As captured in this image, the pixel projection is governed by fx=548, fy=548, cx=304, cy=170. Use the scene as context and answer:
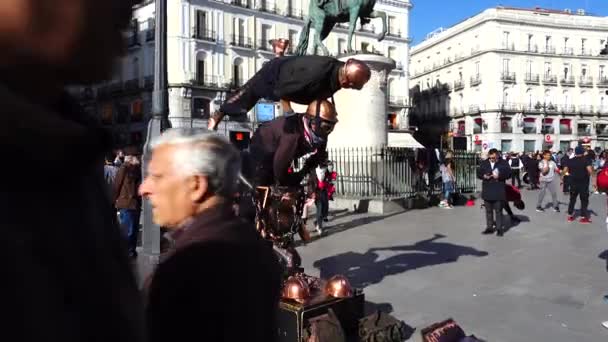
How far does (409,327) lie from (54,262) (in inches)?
182

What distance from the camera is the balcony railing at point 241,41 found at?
46156mm

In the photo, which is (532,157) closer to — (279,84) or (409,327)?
(409,327)

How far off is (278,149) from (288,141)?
0.32ft

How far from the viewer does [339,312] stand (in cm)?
442

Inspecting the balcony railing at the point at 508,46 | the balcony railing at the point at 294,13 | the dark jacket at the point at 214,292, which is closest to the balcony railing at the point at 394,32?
the balcony railing at the point at 294,13

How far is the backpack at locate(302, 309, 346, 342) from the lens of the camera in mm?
3940

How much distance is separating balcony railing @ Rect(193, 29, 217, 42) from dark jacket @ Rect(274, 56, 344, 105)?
138 ft

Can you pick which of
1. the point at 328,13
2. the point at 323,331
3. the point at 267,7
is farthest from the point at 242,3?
the point at 323,331

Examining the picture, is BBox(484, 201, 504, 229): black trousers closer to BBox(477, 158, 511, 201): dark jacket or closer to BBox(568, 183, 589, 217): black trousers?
BBox(477, 158, 511, 201): dark jacket

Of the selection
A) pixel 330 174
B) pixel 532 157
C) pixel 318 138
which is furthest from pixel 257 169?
pixel 532 157

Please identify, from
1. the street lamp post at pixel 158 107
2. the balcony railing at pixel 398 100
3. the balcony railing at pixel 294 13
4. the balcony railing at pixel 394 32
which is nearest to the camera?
the street lamp post at pixel 158 107

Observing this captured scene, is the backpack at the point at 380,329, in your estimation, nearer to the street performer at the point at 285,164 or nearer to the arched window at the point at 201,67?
the street performer at the point at 285,164

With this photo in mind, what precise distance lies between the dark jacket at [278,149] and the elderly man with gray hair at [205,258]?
6.37 feet

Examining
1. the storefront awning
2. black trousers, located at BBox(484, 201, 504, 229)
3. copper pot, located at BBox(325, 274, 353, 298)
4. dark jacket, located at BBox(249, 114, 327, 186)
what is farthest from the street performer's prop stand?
the storefront awning
